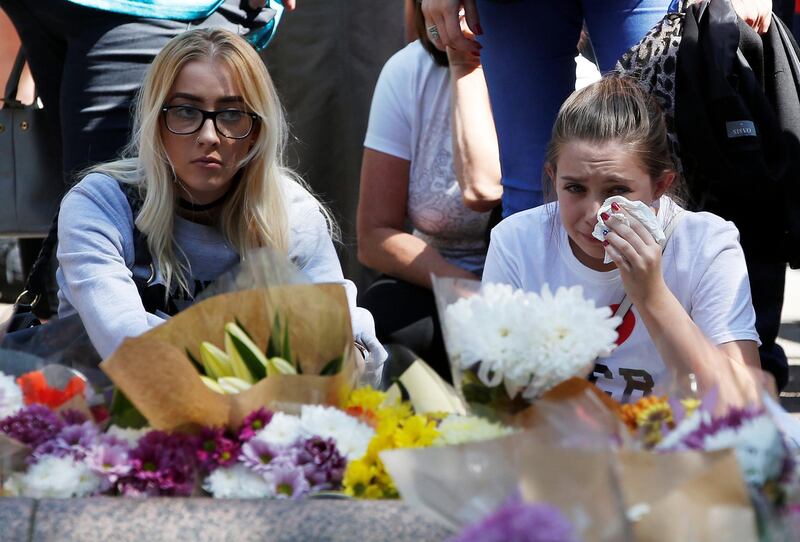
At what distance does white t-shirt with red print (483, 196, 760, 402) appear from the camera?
2600mm

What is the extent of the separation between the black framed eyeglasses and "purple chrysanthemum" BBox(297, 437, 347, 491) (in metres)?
1.43

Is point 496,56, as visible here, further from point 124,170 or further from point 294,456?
point 294,456

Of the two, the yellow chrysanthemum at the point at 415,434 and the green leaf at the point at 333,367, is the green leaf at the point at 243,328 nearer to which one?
the green leaf at the point at 333,367

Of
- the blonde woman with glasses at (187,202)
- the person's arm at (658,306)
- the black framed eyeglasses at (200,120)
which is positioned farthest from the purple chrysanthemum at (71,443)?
the black framed eyeglasses at (200,120)

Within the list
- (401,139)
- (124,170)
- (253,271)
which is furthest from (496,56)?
(253,271)

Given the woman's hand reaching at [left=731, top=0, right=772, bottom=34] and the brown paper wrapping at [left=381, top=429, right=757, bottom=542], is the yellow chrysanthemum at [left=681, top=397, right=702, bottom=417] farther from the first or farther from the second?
the woman's hand reaching at [left=731, top=0, right=772, bottom=34]

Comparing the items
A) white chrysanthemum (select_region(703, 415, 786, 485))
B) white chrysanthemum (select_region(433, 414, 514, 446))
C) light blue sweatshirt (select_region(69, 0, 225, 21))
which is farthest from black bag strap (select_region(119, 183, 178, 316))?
white chrysanthemum (select_region(703, 415, 786, 485))

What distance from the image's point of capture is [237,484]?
67.9 inches

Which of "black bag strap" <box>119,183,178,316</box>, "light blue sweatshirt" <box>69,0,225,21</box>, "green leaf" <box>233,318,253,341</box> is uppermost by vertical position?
"light blue sweatshirt" <box>69,0,225,21</box>

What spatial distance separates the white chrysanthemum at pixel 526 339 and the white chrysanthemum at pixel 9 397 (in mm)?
675

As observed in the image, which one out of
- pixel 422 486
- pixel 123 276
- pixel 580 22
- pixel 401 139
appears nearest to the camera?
pixel 422 486

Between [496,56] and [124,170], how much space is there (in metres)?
1.05

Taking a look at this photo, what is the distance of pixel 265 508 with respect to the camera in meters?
1.60

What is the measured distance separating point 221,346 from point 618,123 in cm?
127
